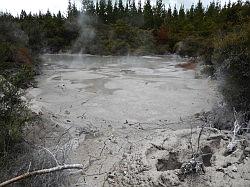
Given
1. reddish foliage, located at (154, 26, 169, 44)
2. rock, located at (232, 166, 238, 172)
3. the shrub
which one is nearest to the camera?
rock, located at (232, 166, 238, 172)

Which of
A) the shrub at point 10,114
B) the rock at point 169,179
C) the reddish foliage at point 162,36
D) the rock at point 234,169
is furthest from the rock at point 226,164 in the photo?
the reddish foliage at point 162,36

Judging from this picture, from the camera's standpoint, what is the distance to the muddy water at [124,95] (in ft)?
45.5

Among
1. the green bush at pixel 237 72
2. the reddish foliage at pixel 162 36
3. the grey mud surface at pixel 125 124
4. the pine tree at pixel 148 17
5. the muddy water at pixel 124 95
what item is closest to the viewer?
the grey mud surface at pixel 125 124

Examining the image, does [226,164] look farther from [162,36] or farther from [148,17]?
[148,17]

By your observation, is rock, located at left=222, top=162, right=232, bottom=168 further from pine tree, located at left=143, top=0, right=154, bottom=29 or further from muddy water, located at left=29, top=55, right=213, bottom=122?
pine tree, located at left=143, top=0, right=154, bottom=29

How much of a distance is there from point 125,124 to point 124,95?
468 centimetres

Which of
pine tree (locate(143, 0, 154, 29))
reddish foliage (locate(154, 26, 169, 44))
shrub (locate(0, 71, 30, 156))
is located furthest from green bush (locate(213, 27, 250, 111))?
pine tree (locate(143, 0, 154, 29))

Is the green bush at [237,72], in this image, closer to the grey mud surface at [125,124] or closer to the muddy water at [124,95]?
the grey mud surface at [125,124]

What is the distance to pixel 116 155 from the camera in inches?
369

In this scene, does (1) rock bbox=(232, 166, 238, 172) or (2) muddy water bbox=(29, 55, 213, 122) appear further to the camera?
(2) muddy water bbox=(29, 55, 213, 122)

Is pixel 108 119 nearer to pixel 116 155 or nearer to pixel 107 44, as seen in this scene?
pixel 116 155

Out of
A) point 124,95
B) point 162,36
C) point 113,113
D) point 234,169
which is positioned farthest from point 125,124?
point 162,36

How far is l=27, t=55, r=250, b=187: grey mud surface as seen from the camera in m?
8.16

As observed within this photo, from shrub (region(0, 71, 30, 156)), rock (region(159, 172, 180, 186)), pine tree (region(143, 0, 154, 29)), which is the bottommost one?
rock (region(159, 172, 180, 186))
